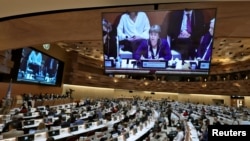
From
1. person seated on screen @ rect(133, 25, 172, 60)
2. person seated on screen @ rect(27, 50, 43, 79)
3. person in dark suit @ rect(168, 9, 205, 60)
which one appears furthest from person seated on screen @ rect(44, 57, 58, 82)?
person in dark suit @ rect(168, 9, 205, 60)

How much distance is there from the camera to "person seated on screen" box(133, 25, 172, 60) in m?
3.05

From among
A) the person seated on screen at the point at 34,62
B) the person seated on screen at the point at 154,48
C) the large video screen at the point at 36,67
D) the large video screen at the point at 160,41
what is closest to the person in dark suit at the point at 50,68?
the large video screen at the point at 36,67

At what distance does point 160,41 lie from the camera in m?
3.06

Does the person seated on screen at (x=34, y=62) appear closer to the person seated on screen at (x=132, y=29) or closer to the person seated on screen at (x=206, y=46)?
the person seated on screen at (x=132, y=29)

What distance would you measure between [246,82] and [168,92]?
494 inches

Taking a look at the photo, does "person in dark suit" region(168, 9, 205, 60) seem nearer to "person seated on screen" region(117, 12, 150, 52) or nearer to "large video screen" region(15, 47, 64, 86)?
"person seated on screen" region(117, 12, 150, 52)

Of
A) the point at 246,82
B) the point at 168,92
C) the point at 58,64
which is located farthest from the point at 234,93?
the point at 58,64

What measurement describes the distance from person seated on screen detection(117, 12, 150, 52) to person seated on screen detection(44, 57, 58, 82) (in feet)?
63.8

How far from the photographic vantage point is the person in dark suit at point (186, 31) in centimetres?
291

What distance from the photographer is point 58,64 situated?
2612 centimetres

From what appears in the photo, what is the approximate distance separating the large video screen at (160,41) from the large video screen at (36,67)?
15.4 m

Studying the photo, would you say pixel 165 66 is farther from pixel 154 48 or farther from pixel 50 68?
pixel 50 68

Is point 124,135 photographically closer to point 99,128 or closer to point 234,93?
point 99,128

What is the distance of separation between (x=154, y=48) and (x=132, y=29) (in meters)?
0.36
